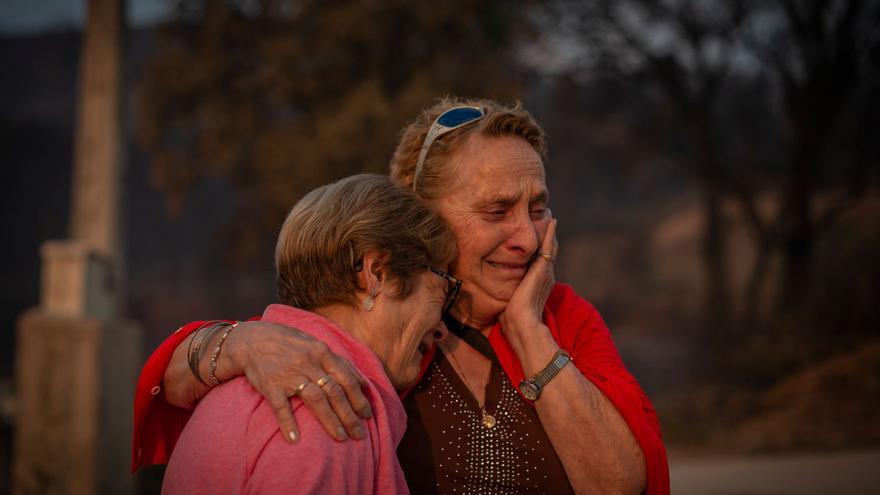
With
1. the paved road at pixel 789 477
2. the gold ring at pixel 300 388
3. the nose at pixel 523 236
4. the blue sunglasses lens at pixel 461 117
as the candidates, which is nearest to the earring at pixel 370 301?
the gold ring at pixel 300 388

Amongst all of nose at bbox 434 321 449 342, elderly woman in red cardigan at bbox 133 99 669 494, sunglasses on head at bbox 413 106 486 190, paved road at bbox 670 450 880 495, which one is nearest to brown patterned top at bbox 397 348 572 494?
elderly woman in red cardigan at bbox 133 99 669 494

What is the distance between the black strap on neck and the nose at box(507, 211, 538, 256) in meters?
0.30

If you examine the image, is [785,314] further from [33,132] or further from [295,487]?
[33,132]

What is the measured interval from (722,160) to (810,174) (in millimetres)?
1546

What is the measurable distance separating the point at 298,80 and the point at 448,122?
28.6 feet

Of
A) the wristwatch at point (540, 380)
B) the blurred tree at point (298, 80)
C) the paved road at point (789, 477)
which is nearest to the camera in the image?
the wristwatch at point (540, 380)

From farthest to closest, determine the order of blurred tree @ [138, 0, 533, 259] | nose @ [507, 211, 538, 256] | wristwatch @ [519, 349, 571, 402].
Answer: blurred tree @ [138, 0, 533, 259] → nose @ [507, 211, 538, 256] → wristwatch @ [519, 349, 571, 402]

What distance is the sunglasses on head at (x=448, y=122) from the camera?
2.37 m

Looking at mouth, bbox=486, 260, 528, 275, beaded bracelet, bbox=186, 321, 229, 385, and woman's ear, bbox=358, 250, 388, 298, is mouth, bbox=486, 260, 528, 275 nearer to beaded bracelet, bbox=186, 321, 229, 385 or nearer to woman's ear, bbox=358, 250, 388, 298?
woman's ear, bbox=358, 250, 388, 298

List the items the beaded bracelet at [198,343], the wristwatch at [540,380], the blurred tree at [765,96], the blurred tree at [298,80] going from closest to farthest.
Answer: the beaded bracelet at [198,343] < the wristwatch at [540,380] < the blurred tree at [298,80] < the blurred tree at [765,96]

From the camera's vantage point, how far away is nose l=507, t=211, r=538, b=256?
2330mm

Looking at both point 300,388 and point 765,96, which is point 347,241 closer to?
point 300,388

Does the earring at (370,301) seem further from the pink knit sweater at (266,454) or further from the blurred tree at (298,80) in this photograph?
the blurred tree at (298,80)

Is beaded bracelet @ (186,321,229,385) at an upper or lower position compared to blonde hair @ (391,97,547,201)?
lower
